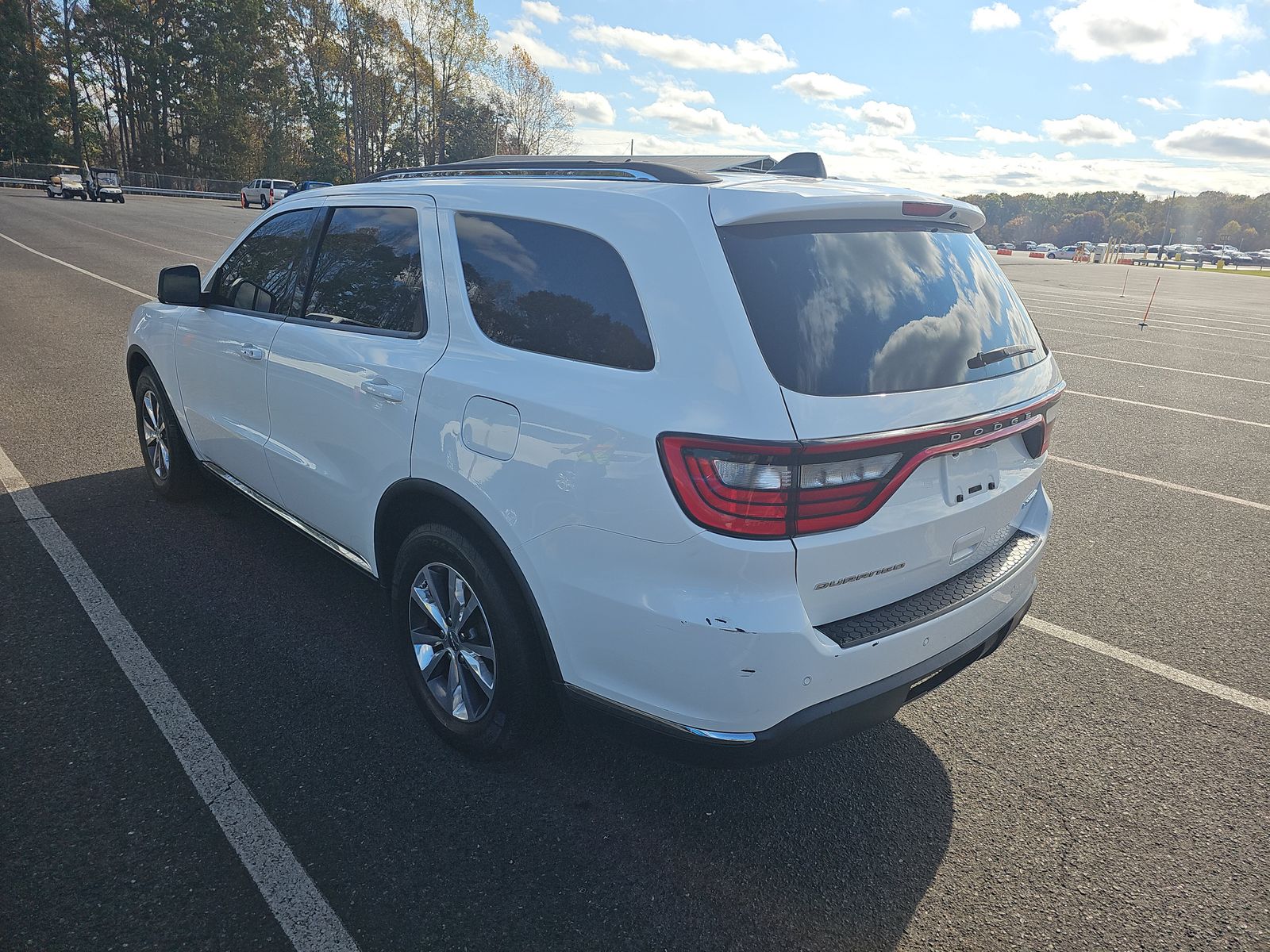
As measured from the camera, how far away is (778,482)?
2076 mm

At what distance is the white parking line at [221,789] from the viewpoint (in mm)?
2250

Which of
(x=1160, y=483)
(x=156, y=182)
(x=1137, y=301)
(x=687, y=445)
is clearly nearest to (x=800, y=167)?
(x=687, y=445)

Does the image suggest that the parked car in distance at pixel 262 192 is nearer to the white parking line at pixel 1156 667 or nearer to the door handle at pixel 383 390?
the door handle at pixel 383 390

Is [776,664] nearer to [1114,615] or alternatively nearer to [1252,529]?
[1114,615]

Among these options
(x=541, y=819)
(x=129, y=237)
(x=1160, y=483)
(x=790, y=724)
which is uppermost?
(x=129, y=237)

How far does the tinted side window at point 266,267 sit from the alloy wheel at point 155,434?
1.06 m

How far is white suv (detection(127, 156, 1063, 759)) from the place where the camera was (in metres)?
2.13

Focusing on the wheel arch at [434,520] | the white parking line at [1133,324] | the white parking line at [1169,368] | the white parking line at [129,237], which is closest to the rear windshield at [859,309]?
the wheel arch at [434,520]

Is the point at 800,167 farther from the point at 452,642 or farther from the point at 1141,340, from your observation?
the point at 1141,340

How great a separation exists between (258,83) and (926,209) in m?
85.7

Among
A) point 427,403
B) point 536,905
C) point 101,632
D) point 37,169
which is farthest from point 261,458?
point 37,169

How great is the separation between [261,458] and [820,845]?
2.96 m

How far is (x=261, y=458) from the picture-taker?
397cm

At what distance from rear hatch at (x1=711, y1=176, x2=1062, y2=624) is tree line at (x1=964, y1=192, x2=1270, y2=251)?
14000cm
